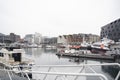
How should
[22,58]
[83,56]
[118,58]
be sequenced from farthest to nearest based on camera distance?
[83,56] → [118,58] → [22,58]

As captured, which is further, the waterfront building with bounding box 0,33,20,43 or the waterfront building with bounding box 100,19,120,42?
the waterfront building with bounding box 0,33,20,43

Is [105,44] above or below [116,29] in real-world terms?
below

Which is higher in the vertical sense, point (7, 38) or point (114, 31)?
point (7, 38)

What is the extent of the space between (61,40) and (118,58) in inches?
2974

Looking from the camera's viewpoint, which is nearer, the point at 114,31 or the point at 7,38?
the point at 114,31

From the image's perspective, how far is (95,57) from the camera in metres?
37.5

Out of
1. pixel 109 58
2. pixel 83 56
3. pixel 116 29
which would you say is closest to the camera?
pixel 109 58

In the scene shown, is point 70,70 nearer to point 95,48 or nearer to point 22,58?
point 22,58

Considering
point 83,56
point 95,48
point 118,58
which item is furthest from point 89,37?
point 118,58

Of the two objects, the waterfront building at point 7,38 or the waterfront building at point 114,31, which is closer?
the waterfront building at point 114,31

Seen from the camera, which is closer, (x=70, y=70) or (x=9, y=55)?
(x=70, y=70)

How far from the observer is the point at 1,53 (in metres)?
19.4

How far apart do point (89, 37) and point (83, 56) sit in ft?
227

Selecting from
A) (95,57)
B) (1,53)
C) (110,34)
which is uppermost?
(110,34)
